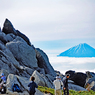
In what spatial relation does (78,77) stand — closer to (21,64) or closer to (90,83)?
(90,83)

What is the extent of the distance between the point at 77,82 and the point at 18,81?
31.6 meters

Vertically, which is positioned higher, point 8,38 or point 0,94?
point 8,38

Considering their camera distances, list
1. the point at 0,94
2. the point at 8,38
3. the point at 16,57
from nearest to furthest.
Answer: the point at 0,94
the point at 16,57
the point at 8,38

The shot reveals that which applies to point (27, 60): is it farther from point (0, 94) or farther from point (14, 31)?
point (0, 94)

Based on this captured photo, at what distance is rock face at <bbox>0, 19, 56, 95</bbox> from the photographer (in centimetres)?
2031

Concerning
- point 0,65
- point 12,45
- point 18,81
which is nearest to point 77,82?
point 12,45

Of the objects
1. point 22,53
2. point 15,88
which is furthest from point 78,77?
point 15,88

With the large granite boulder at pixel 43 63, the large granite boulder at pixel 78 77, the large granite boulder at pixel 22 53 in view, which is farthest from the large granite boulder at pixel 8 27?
the large granite boulder at pixel 78 77

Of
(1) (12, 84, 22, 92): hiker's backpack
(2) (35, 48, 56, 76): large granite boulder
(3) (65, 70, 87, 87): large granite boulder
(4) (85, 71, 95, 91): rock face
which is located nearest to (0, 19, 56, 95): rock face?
(2) (35, 48, 56, 76): large granite boulder

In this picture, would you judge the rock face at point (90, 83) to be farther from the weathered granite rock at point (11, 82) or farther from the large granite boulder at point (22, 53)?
the weathered granite rock at point (11, 82)

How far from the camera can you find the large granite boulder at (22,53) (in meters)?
38.1

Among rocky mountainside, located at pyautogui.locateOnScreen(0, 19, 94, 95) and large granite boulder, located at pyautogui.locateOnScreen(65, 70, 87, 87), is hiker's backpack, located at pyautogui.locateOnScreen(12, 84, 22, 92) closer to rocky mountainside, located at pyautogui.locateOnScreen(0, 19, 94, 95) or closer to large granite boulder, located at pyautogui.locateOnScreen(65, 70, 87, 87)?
rocky mountainside, located at pyautogui.locateOnScreen(0, 19, 94, 95)

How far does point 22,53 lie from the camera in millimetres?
39000

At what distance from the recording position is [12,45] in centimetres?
3862
